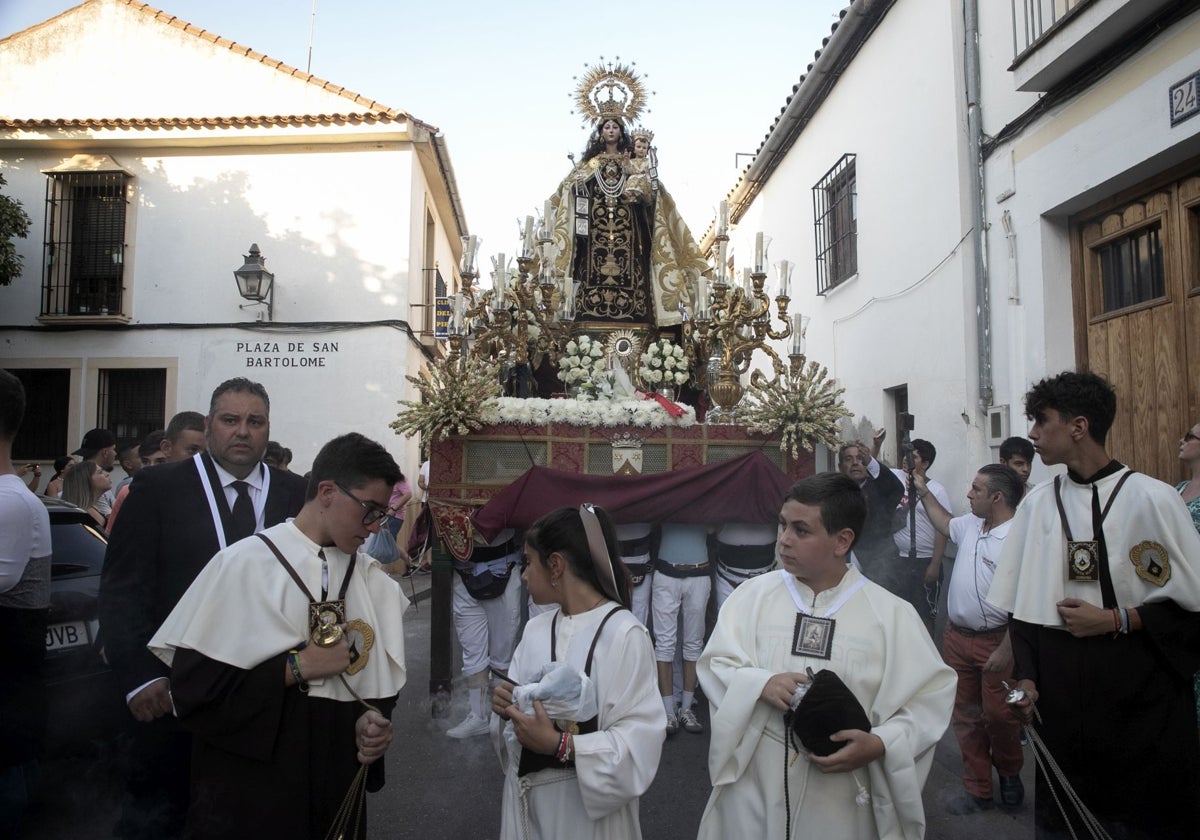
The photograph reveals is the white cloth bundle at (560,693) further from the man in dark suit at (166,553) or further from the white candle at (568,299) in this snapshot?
the white candle at (568,299)

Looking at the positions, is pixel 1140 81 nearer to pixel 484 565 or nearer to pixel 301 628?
pixel 484 565

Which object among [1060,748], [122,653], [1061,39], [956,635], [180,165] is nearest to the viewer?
[122,653]

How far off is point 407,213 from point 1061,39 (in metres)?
10.2

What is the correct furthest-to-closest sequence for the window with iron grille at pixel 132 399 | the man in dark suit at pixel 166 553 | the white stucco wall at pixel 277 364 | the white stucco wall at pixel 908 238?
the window with iron grille at pixel 132 399
the white stucco wall at pixel 277 364
the white stucco wall at pixel 908 238
the man in dark suit at pixel 166 553

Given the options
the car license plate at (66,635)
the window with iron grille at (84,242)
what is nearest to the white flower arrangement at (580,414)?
the car license plate at (66,635)

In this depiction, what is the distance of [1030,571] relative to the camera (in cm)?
318

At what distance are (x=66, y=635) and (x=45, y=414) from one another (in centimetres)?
1163

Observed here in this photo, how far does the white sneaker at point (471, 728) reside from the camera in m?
5.51

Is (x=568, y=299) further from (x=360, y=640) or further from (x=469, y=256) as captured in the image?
(x=360, y=640)

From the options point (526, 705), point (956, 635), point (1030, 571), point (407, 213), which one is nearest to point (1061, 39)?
point (956, 635)

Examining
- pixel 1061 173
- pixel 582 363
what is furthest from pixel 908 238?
pixel 582 363

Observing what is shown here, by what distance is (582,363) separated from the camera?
7.38m

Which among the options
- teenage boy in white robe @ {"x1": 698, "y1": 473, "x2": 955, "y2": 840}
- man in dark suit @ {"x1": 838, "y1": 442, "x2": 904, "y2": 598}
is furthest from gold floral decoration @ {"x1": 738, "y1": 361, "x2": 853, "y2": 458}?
teenage boy in white robe @ {"x1": 698, "y1": 473, "x2": 955, "y2": 840}

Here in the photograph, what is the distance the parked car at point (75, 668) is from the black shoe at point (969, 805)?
405 centimetres
